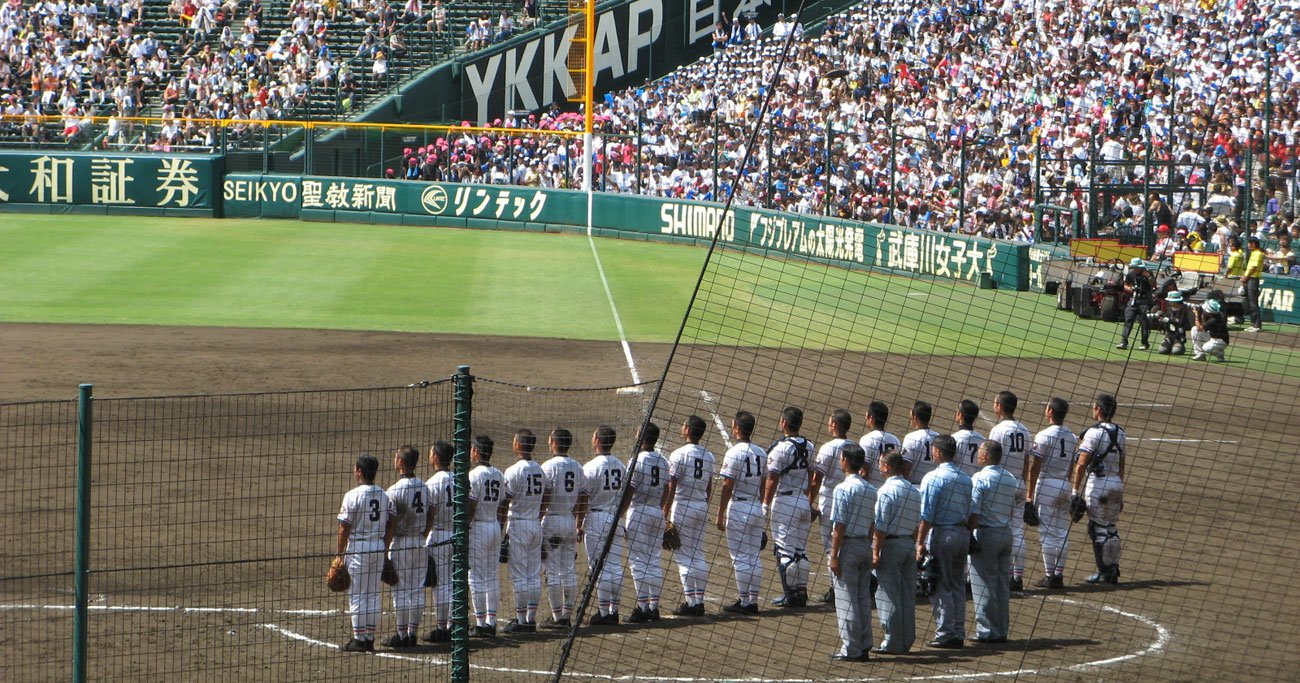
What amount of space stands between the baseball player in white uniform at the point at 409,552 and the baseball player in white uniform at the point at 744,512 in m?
2.31

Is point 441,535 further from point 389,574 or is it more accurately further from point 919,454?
point 919,454

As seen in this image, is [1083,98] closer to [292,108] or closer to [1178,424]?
[1178,424]

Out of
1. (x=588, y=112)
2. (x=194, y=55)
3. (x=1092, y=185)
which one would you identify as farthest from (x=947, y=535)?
(x=194, y=55)

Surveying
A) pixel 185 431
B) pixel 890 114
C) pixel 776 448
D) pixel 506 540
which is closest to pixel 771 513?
pixel 776 448

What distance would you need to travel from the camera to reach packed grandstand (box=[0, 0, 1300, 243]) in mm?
29516

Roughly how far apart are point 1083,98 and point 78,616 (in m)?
28.0

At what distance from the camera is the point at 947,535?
33.7ft

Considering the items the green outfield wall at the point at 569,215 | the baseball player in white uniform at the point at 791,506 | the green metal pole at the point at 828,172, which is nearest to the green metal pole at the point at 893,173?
the green outfield wall at the point at 569,215

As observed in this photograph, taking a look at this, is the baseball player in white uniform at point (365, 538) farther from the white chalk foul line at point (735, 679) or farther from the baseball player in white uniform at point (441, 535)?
the baseball player in white uniform at point (441, 535)

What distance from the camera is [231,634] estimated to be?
32.9 ft

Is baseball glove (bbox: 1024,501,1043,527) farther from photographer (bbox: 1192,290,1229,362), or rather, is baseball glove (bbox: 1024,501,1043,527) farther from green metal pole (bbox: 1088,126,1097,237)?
green metal pole (bbox: 1088,126,1097,237)

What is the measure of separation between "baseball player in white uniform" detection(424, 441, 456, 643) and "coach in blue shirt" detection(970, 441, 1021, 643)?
355cm

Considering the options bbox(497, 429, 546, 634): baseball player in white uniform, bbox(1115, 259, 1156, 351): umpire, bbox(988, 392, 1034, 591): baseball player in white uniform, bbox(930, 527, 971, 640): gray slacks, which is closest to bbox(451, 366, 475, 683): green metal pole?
bbox(497, 429, 546, 634): baseball player in white uniform

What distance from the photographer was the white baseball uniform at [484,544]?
33.9 feet
